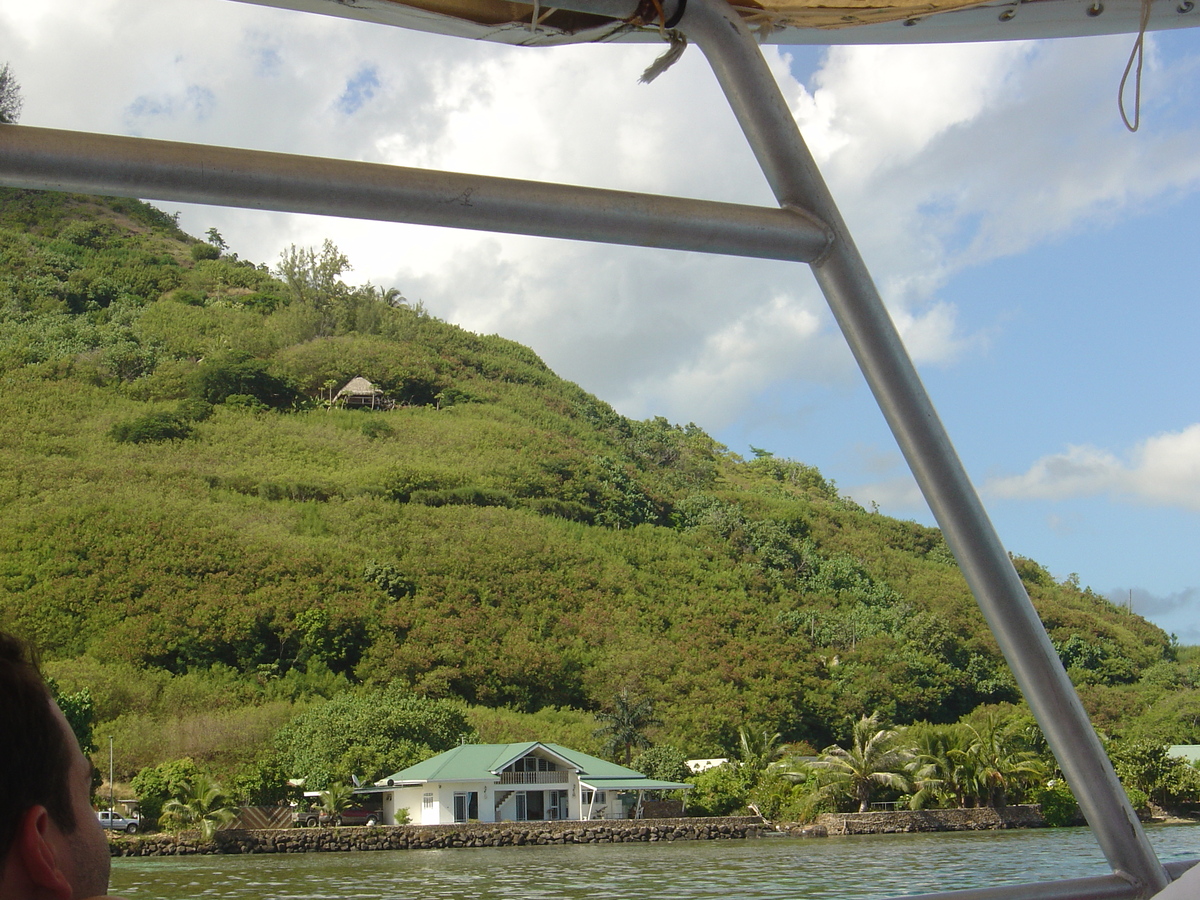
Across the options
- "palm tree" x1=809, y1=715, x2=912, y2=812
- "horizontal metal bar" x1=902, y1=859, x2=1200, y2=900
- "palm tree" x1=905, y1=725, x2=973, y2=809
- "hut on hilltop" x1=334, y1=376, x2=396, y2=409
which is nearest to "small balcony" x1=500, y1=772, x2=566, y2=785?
"palm tree" x1=809, y1=715, x2=912, y2=812

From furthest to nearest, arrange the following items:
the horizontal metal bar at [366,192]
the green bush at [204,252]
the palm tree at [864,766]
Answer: the green bush at [204,252]
the palm tree at [864,766]
the horizontal metal bar at [366,192]

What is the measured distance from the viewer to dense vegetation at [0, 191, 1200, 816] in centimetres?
2989

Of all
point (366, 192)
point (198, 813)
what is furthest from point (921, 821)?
point (366, 192)

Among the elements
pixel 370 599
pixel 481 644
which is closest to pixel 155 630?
pixel 370 599

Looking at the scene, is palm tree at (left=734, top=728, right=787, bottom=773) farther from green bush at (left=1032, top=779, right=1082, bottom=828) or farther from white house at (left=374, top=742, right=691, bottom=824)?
green bush at (left=1032, top=779, right=1082, bottom=828)

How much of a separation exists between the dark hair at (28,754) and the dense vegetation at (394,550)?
24.4 meters

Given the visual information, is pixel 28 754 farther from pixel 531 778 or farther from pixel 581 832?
pixel 531 778

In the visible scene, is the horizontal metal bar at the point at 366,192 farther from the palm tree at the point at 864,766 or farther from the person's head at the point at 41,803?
the palm tree at the point at 864,766

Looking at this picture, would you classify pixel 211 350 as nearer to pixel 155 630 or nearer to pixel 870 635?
pixel 155 630

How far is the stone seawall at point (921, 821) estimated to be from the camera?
21.3 metres

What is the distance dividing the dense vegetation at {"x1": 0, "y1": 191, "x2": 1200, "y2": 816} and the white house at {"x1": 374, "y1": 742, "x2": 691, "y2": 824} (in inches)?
99.9

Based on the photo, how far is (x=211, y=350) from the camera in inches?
1742

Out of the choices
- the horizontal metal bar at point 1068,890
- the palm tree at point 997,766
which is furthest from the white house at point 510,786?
the horizontal metal bar at point 1068,890

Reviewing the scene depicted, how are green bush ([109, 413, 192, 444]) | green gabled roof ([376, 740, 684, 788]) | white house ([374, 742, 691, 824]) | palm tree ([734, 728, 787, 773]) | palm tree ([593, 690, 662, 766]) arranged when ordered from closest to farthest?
green gabled roof ([376, 740, 684, 788]), white house ([374, 742, 691, 824]), palm tree ([734, 728, 787, 773]), palm tree ([593, 690, 662, 766]), green bush ([109, 413, 192, 444])
